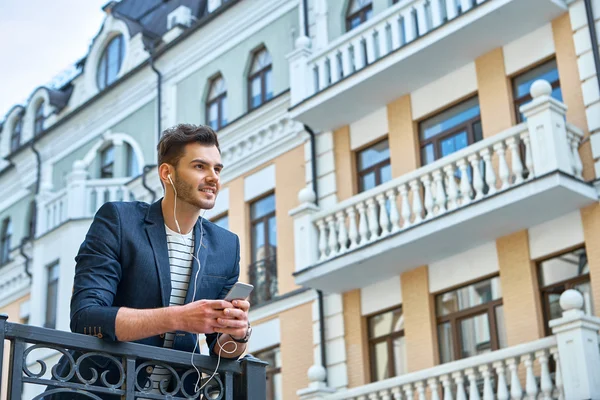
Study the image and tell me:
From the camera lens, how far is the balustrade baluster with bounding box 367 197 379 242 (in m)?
15.7

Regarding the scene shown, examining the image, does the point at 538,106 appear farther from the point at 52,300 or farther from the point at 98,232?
the point at 52,300

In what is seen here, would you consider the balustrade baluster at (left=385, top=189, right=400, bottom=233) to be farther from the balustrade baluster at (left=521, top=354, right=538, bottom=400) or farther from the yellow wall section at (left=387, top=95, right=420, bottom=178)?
the balustrade baluster at (left=521, top=354, right=538, bottom=400)

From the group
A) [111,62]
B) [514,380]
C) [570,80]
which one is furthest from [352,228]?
[111,62]

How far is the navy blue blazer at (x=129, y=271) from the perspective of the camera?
3889mm

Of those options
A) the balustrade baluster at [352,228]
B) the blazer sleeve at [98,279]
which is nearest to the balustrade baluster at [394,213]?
the balustrade baluster at [352,228]

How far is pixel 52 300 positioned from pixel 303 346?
345 inches

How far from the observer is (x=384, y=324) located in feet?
53.9

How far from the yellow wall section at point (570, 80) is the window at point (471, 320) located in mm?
2147

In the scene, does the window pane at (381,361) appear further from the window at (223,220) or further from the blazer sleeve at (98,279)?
the blazer sleeve at (98,279)

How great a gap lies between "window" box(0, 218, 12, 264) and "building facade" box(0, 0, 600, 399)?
18.4 ft

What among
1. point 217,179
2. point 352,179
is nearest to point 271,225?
point 352,179

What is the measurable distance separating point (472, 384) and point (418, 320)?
2.47 m

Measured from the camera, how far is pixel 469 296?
15.1m

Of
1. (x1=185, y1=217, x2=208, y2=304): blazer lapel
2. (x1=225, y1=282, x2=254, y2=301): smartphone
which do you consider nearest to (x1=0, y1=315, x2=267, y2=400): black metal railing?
(x1=185, y1=217, x2=208, y2=304): blazer lapel
